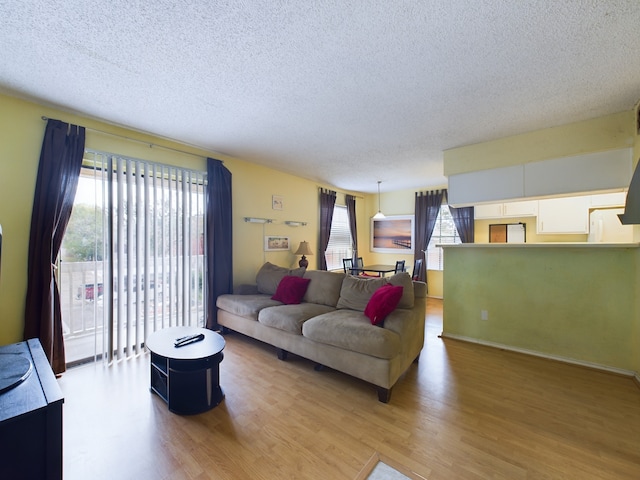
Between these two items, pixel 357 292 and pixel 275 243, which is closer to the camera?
pixel 357 292

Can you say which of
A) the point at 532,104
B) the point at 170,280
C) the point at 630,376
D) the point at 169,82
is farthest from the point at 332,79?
the point at 630,376

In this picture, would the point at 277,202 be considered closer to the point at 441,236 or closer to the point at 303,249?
the point at 303,249

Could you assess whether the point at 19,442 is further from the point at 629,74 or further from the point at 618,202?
the point at 618,202

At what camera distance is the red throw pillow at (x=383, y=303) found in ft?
8.13

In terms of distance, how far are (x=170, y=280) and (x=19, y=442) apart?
2.35 meters

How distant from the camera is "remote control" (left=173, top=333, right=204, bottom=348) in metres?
2.23

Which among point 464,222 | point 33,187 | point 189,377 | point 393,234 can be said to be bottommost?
point 189,377

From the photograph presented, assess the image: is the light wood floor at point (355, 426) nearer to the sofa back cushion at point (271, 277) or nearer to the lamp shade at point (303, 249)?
the sofa back cushion at point (271, 277)

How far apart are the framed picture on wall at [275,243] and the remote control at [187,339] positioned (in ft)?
7.48

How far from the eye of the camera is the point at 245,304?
3.33 meters

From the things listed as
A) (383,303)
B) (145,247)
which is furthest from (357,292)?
(145,247)

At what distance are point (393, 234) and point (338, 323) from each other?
4725 mm

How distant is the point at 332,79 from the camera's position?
208 cm

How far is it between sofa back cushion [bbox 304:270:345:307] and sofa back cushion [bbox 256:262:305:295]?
35cm
